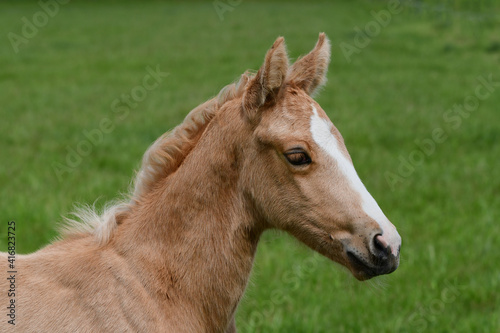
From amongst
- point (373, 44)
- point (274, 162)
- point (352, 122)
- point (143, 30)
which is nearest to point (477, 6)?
point (373, 44)

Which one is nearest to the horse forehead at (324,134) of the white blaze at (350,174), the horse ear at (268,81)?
the white blaze at (350,174)

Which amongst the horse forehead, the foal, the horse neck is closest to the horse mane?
the foal

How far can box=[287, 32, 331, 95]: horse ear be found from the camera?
3.32 metres

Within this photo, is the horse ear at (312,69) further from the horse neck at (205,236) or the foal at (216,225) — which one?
the horse neck at (205,236)

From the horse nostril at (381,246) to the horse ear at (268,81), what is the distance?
2.85 ft

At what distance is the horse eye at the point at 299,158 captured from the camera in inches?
118

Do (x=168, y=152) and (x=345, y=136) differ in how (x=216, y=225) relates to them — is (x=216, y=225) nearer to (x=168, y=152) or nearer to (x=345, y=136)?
(x=168, y=152)

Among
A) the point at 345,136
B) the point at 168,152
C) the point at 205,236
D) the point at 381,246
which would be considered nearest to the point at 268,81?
the point at 168,152

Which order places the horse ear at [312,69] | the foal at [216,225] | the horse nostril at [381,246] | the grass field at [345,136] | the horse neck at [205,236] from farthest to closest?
the grass field at [345,136]
the horse ear at [312,69]
the horse neck at [205,236]
the foal at [216,225]
the horse nostril at [381,246]

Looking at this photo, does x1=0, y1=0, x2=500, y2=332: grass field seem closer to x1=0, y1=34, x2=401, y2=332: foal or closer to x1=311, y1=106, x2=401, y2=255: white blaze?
x1=0, y1=34, x2=401, y2=332: foal

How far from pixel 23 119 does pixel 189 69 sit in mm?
7199

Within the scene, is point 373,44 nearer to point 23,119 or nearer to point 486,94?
point 486,94

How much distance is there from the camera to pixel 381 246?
9.27 ft

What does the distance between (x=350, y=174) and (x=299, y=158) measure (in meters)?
0.25
